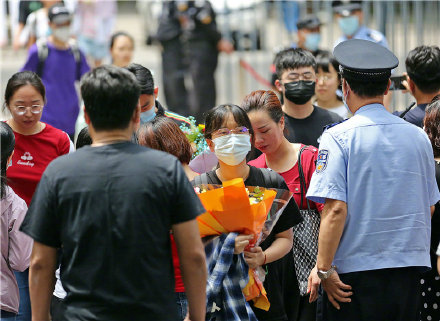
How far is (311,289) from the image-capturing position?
4.11 meters

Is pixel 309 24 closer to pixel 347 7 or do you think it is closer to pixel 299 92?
pixel 347 7

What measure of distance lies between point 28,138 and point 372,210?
8.31 feet

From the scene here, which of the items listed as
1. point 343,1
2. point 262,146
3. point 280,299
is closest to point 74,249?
point 280,299

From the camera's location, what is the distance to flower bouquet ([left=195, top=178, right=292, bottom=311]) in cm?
370

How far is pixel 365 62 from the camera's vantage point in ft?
12.9

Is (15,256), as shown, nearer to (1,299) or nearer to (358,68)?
(1,299)

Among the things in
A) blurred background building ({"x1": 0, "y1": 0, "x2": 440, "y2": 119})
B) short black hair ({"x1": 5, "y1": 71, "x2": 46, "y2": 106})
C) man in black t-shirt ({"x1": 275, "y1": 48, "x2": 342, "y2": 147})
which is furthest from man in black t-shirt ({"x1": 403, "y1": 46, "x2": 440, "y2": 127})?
blurred background building ({"x1": 0, "y1": 0, "x2": 440, "y2": 119})

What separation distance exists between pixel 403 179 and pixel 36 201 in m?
1.80

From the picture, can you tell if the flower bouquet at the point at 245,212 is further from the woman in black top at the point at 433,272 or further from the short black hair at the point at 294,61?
the short black hair at the point at 294,61

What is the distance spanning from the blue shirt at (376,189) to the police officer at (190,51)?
623 centimetres

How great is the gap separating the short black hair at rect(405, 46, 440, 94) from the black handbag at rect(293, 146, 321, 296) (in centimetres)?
147

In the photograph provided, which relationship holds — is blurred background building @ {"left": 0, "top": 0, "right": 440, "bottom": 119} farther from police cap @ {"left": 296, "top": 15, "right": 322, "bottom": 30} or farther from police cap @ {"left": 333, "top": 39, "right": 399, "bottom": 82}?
police cap @ {"left": 333, "top": 39, "right": 399, "bottom": 82}

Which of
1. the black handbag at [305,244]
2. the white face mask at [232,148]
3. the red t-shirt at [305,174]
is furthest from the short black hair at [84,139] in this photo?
the black handbag at [305,244]

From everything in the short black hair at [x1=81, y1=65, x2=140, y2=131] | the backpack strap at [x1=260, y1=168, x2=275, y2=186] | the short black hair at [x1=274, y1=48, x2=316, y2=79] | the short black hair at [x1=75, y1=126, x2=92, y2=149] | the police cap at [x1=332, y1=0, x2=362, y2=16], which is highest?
the short black hair at [x1=81, y1=65, x2=140, y2=131]
